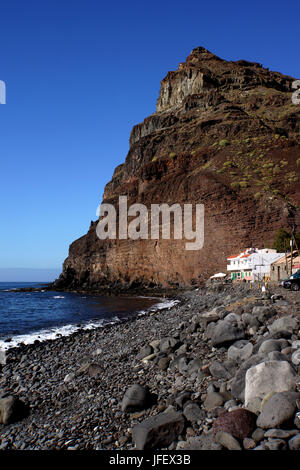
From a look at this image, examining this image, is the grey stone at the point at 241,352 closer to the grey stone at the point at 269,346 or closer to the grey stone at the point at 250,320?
the grey stone at the point at 269,346

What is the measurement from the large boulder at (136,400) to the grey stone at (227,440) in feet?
7.91

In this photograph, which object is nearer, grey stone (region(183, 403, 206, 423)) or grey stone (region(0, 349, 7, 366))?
grey stone (region(183, 403, 206, 423))

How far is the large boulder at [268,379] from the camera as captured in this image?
18.4ft

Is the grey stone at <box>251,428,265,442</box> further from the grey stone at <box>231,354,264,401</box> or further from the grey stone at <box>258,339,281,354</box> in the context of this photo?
the grey stone at <box>258,339,281,354</box>

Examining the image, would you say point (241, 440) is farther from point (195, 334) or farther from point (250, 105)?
point (250, 105)

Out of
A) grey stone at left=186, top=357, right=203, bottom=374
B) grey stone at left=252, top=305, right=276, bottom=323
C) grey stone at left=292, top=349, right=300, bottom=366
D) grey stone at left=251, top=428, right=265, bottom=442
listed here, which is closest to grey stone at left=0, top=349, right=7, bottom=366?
grey stone at left=186, top=357, right=203, bottom=374

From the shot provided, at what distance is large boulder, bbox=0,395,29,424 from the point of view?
784 centimetres

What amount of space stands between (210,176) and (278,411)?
5715 cm

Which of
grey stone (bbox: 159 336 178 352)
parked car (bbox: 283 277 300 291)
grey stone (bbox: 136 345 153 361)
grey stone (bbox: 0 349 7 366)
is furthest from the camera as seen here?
parked car (bbox: 283 277 300 291)

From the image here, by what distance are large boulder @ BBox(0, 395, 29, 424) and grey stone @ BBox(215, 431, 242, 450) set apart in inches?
216

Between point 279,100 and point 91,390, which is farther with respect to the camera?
point 279,100

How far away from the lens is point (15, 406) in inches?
317
